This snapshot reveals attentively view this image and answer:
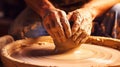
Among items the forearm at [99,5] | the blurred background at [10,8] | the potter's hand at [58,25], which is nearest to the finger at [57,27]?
the potter's hand at [58,25]

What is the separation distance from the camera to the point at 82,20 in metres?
1.43

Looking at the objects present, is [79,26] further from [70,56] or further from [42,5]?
[42,5]

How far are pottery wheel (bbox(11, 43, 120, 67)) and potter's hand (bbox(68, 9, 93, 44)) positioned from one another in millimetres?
93

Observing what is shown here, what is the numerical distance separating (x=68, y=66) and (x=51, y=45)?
47 centimetres

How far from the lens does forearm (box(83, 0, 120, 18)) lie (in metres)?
1.78

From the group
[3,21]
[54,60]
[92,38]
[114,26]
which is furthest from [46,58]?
[3,21]

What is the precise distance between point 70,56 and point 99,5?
2.09 ft

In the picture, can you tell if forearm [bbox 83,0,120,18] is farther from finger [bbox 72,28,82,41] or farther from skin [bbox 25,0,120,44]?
finger [bbox 72,28,82,41]

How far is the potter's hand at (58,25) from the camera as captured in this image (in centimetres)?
133

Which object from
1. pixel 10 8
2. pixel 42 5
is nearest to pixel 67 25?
pixel 42 5

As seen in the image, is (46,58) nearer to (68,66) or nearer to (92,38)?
(68,66)

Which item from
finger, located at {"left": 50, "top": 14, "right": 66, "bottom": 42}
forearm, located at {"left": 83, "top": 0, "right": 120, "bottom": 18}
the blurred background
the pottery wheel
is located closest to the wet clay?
the pottery wheel

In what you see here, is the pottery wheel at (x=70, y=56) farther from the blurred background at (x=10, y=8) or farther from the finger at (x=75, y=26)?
the blurred background at (x=10, y=8)

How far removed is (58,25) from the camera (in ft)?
4.38
